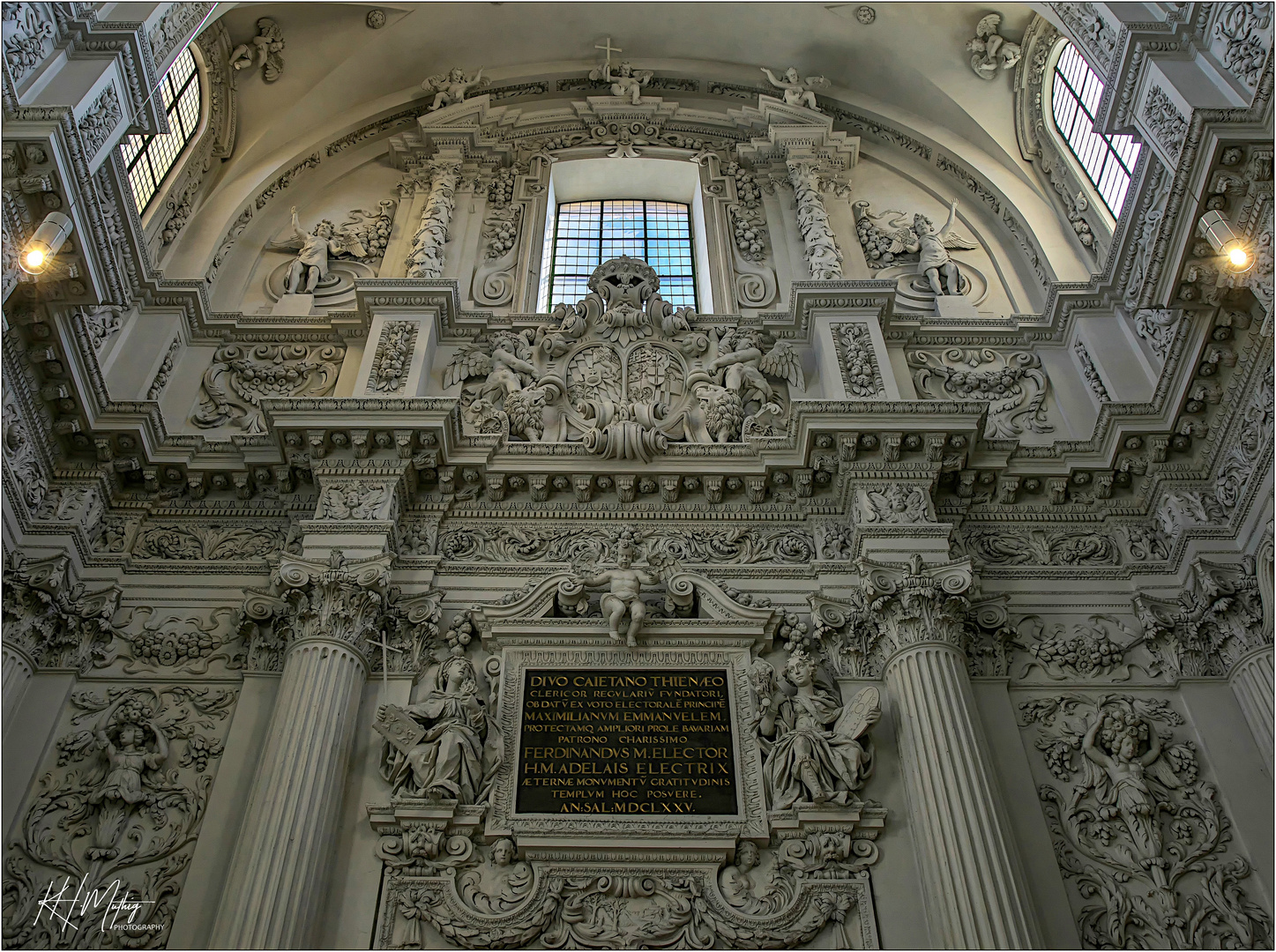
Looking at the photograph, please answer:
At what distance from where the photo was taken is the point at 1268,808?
9180 millimetres

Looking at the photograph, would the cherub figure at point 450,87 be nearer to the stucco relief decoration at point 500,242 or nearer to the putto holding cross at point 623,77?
the stucco relief decoration at point 500,242

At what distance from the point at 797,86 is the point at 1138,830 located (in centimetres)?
1174

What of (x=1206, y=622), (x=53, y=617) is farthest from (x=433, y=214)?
(x=1206, y=622)

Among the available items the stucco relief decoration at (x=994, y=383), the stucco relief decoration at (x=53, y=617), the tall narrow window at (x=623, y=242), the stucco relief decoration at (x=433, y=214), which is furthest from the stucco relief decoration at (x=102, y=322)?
the stucco relief decoration at (x=994, y=383)

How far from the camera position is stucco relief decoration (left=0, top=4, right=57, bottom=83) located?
894cm

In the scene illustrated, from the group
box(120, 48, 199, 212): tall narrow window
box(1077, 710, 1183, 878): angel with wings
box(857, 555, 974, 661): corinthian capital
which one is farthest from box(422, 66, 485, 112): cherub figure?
box(1077, 710, 1183, 878): angel with wings

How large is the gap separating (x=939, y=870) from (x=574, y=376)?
22.7ft

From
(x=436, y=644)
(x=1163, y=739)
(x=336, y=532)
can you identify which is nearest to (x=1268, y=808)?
(x=1163, y=739)

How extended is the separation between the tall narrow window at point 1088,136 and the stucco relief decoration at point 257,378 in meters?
9.76

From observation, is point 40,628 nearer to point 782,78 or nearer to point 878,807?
point 878,807

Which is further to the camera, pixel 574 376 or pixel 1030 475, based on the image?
pixel 574 376

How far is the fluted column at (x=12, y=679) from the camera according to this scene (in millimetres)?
9406

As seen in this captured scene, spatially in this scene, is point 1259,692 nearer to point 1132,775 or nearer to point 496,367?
point 1132,775

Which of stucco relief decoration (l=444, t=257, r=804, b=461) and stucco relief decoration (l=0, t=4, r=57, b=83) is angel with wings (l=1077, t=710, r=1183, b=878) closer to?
stucco relief decoration (l=444, t=257, r=804, b=461)
